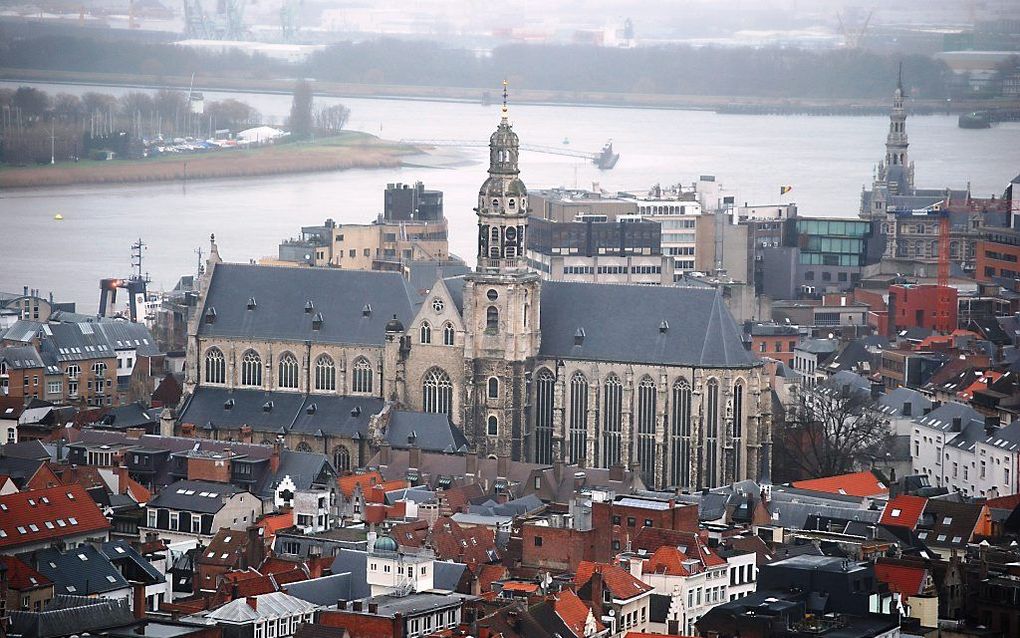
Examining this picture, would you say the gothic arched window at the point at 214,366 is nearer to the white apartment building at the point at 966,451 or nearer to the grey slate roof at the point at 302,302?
the grey slate roof at the point at 302,302

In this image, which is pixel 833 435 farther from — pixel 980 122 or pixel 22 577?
pixel 980 122

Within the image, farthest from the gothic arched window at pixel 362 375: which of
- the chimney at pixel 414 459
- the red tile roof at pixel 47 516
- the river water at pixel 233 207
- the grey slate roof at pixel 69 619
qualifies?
the river water at pixel 233 207

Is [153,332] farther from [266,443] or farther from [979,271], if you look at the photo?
[979,271]

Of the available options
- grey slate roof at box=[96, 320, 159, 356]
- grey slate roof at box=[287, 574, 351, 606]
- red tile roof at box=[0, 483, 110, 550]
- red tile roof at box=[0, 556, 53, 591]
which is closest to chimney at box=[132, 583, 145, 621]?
red tile roof at box=[0, 556, 53, 591]

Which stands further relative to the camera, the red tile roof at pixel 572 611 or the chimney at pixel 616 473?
the chimney at pixel 616 473

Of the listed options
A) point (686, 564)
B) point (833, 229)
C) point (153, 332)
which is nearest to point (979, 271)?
point (833, 229)

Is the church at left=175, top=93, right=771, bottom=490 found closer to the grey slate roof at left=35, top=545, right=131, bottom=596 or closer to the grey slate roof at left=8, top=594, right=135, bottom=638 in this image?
the grey slate roof at left=35, top=545, right=131, bottom=596
